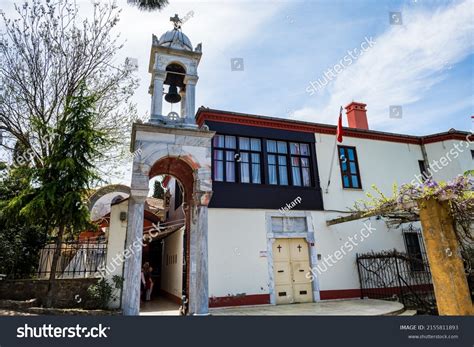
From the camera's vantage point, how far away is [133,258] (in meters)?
6.86

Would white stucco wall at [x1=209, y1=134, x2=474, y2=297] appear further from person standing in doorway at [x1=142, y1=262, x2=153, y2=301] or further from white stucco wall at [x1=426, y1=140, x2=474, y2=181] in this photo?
person standing in doorway at [x1=142, y1=262, x2=153, y2=301]

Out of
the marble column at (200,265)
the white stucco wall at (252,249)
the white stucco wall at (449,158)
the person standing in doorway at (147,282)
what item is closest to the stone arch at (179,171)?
the marble column at (200,265)

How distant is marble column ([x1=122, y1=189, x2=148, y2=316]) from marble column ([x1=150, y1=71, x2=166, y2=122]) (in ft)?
7.74

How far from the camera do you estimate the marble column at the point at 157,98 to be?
27.3ft

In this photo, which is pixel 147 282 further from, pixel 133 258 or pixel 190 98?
pixel 190 98

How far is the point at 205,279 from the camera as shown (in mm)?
7363

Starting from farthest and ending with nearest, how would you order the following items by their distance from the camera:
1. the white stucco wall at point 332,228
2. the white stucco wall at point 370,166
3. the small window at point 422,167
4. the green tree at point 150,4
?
the small window at point 422,167 < the white stucco wall at point 370,166 < the white stucco wall at point 332,228 < the green tree at point 150,4

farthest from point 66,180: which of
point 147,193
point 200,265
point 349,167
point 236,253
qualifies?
point 349,167

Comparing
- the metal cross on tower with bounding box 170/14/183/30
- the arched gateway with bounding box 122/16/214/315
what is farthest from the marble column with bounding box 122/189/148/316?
the metal cross on tower with bounding box 170/14/183/30

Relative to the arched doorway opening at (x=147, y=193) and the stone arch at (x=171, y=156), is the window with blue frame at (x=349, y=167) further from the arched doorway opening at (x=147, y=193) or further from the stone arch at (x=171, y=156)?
the stone arch at (x=171, y=156)

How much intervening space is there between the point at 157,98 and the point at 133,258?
4479 millimetres

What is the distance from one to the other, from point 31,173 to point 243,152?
22.4 ft

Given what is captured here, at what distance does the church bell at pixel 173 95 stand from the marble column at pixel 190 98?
102 cm

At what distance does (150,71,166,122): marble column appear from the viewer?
328 inches
